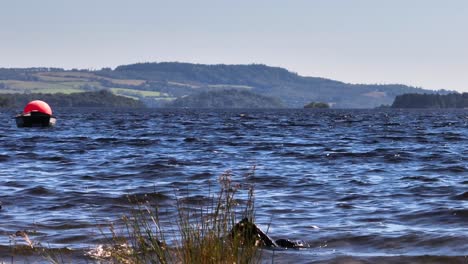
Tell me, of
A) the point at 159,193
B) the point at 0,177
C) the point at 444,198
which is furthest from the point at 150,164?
the point at 444,198

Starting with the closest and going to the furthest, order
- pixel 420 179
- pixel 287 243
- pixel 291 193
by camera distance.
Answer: pixel 287 243
pixel 291 193
pixel 420 179

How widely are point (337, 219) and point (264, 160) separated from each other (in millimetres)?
13841

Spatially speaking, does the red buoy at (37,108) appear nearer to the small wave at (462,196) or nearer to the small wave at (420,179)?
the small wave at (420,179)

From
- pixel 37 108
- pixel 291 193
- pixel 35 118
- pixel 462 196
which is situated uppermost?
pixel 462 196

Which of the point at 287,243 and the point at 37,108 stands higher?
the point at 287,243

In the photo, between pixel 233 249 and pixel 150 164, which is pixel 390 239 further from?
pixel 150 164

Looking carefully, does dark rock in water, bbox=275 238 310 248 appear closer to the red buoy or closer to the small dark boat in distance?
the small dark boat in distance

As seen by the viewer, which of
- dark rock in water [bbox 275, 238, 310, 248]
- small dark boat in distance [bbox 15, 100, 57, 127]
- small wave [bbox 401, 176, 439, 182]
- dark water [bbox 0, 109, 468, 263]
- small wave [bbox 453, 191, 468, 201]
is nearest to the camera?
dark rock in water [bbox 275, 238, 310, 248]

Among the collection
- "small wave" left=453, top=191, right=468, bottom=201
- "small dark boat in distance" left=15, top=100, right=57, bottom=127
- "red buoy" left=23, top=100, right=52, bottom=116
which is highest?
"small wave" left=453, top=191, right=468, bottom=201

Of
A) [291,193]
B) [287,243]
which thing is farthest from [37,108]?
[287,243]

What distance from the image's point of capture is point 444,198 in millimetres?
16125

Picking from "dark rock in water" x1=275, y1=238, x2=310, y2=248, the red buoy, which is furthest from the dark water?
the red buoy

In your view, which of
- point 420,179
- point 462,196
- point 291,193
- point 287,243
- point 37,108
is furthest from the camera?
point 37,108

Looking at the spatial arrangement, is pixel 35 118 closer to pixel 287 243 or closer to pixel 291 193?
pixel 291 193
